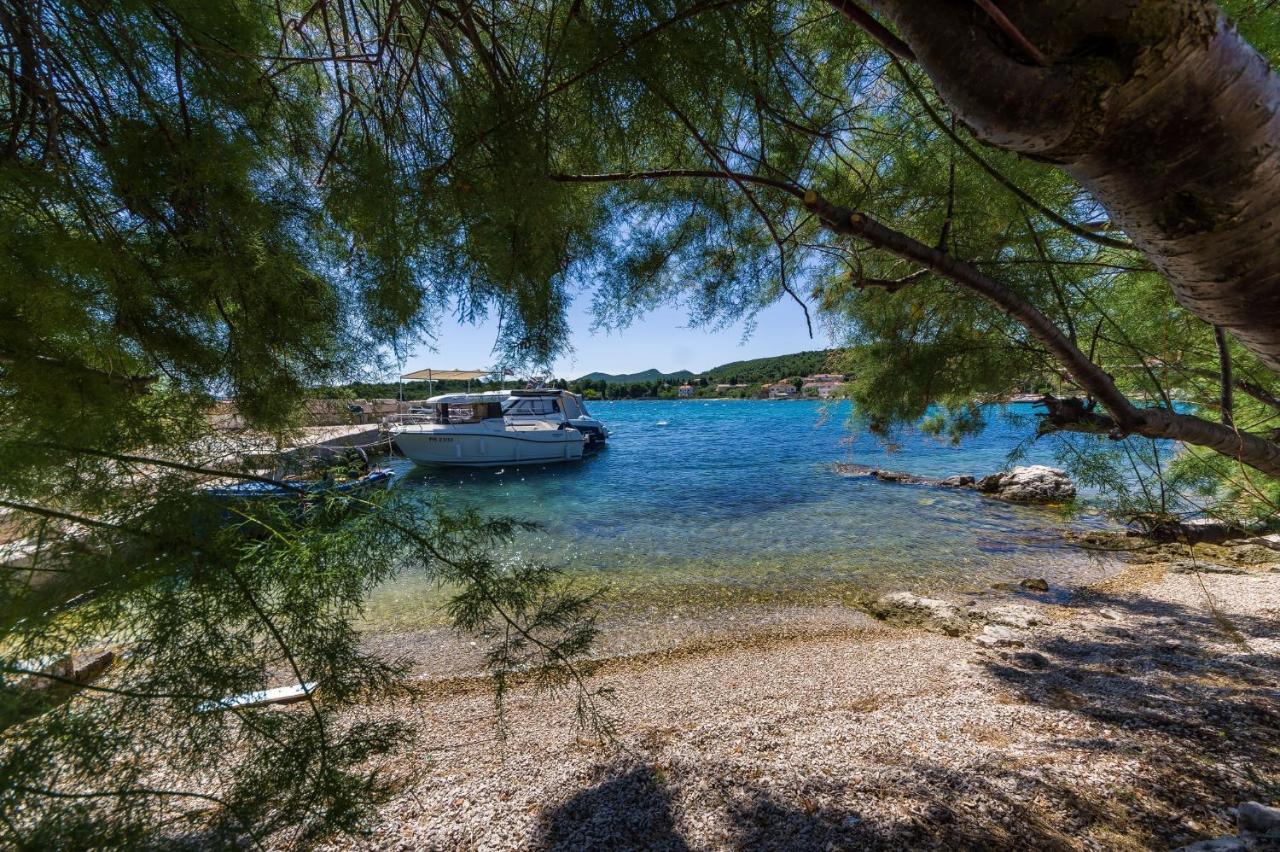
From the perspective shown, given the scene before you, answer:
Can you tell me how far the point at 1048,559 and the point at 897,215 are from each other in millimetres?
5917

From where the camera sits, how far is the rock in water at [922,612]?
398 centimetres

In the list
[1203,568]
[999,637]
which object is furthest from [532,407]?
[1203,568]

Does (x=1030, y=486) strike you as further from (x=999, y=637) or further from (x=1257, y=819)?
(x=1257, y=819)

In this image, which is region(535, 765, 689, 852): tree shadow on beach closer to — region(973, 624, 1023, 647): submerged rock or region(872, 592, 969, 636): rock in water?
region(973, 624, 1023, 647): submerged rock

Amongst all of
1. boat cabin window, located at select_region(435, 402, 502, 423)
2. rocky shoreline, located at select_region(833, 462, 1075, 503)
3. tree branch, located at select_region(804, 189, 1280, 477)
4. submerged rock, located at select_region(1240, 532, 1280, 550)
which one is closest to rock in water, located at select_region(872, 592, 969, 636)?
tree branch, located at select_region(804, 189, 1280, 477)

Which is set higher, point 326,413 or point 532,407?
point 326,413

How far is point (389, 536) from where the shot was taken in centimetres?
167

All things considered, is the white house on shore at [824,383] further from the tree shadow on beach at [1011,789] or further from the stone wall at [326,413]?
the stone wall at [326,413]

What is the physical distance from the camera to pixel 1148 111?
50cm

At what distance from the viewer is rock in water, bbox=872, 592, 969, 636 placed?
3.98m

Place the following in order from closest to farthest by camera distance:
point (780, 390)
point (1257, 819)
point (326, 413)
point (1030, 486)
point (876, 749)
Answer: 1. point (1257, 819)
2. point (326, 413)
3. point (876, 749)
4. point (780, 390)
5. point (1030, 486)

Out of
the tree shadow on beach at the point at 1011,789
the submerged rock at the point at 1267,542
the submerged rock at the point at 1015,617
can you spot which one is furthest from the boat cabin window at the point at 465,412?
the submerged rock at the point at 1267,542

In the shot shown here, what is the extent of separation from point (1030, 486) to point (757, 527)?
6121 mm

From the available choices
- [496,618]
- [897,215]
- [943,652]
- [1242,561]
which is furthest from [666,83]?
[1242,561]
